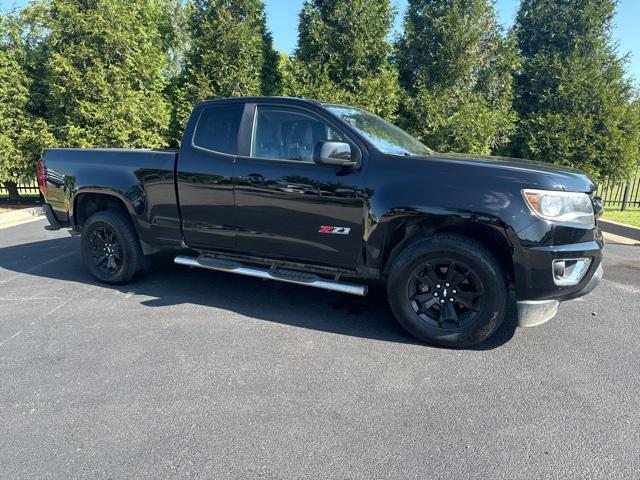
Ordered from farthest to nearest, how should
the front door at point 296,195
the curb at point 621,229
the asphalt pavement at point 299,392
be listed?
the curb at point 621,229
the front door at point 296,195
the asphalt pavement at point 299,392

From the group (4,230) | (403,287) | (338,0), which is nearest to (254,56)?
(338,0)

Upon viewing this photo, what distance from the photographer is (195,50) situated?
10.5 metres

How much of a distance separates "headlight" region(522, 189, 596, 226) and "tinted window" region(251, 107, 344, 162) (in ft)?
5.26

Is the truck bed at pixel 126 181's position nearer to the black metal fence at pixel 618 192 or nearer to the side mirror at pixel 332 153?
the side mirror at pixel 332 153

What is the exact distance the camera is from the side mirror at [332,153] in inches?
134

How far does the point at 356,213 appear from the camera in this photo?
11.9 feet

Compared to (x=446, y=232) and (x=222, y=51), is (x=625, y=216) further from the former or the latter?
(x=222, y=51)

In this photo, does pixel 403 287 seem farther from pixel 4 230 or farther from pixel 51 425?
pixel 4 230

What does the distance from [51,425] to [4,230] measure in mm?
7405

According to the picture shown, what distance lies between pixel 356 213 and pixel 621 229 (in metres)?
6.84

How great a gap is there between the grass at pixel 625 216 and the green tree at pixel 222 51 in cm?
857

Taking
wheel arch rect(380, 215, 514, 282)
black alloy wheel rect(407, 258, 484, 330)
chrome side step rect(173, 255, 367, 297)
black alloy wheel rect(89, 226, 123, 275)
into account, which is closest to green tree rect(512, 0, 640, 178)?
wheel arch rect(380, 215, 514, 282)

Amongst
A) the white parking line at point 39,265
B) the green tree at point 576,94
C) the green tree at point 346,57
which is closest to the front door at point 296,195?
the white parking line at point 39,265

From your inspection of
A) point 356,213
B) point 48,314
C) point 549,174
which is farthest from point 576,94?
point 48,314
